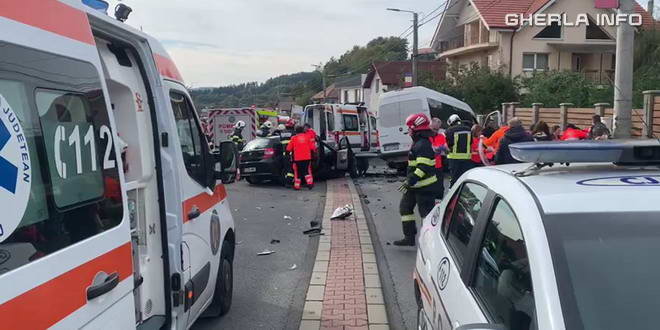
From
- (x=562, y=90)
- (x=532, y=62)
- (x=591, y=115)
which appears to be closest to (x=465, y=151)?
(x=591, y=115)

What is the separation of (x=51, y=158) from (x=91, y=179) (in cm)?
35

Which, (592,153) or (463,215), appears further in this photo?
(463,215)

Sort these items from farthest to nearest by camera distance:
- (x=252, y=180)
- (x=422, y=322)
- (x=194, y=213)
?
(x=252, y=180), (x=194, y=213), (x=422, y=322)

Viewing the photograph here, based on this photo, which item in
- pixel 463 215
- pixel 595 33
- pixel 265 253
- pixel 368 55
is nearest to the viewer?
pixel 463 215

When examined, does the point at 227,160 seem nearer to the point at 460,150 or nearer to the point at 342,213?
the point at 342,213

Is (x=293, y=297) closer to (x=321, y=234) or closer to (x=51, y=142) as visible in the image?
(x=321, y=234)

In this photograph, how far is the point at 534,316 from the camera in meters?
2.15

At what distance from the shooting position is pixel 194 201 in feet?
14.4

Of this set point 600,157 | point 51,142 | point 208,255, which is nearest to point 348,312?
point 208,255

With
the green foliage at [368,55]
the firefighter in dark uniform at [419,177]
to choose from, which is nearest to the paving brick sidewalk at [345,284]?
the firefighter in dark uniform at [419,177]

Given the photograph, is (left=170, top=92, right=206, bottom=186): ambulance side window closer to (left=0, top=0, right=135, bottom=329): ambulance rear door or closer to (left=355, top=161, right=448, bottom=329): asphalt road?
(left=0, top=0, right=135, bottom=329): ambulance rear door

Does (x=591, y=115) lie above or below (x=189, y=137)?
below

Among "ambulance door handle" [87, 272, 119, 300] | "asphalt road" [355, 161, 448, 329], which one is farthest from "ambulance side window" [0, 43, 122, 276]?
"asphalt road" [355, 161, 448, 329]

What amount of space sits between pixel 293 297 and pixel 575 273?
4.31m
